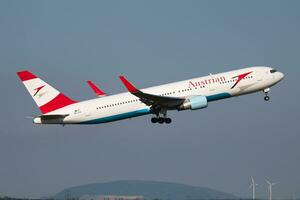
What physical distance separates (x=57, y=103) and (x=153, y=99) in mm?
10575

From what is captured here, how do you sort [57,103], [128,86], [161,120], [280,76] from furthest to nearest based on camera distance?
[161,120] → [280,76] → [57,103] → [128,86]

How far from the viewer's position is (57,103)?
2409 inches

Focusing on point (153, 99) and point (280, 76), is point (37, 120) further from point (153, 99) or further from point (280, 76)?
point (280, 76)

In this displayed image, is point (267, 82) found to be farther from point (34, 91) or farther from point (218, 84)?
point (34, 91)

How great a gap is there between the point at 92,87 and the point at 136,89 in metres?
10.1

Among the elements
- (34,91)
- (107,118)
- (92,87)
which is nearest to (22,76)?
(34,91)

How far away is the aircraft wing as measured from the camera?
183ft

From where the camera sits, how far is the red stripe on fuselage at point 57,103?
200ft

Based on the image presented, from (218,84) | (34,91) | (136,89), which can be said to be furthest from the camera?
(34,91)

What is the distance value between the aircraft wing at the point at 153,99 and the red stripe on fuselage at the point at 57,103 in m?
7.81

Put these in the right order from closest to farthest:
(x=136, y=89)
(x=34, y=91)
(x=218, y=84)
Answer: (x=136, y=89) < (x=218, y=84) < (x=34, y=91)

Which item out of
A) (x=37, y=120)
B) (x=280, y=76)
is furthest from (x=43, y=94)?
(x=280, y=76)

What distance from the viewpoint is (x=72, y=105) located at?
197 feet

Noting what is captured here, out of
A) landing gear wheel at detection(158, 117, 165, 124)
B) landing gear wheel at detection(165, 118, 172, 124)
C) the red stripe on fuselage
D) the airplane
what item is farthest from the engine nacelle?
the red stripe on fuselage
